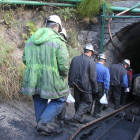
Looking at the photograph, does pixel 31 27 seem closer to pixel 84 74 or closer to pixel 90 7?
pixel 90 7

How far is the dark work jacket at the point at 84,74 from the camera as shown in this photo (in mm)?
4012

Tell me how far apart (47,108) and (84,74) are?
146 centimetres

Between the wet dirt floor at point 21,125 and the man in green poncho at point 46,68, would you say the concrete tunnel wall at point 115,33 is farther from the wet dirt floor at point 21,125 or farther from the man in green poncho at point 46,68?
the man in green poncho at point 46,68

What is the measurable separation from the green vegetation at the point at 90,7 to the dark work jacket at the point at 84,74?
321 centimetres

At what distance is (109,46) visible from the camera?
23.4 feet

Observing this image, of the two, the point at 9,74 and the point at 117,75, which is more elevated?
the point at 9,74

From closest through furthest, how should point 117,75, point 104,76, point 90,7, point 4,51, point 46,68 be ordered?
point 46,68
point 4,51
point 104,76
point 117,75
point 90,7

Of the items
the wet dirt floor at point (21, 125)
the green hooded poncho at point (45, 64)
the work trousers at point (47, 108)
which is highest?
the green hooded poncho at point (45, 64)

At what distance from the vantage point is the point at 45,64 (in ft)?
9.02

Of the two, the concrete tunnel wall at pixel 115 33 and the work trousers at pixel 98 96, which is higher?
the concrete tunnel wall at pixel 115 33

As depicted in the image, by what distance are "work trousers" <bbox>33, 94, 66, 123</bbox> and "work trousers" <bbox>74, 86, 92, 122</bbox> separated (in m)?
1.21

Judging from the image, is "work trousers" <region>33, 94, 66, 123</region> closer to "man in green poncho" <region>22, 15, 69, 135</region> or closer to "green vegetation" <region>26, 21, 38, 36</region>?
"man in green poncho" <region>22, 15, 69, 135</region>

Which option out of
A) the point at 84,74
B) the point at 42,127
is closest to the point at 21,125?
the point at 42,127

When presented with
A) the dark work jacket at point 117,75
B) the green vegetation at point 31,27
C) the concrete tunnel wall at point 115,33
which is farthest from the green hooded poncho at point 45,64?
the concrete tunnel wall at point 115,33
